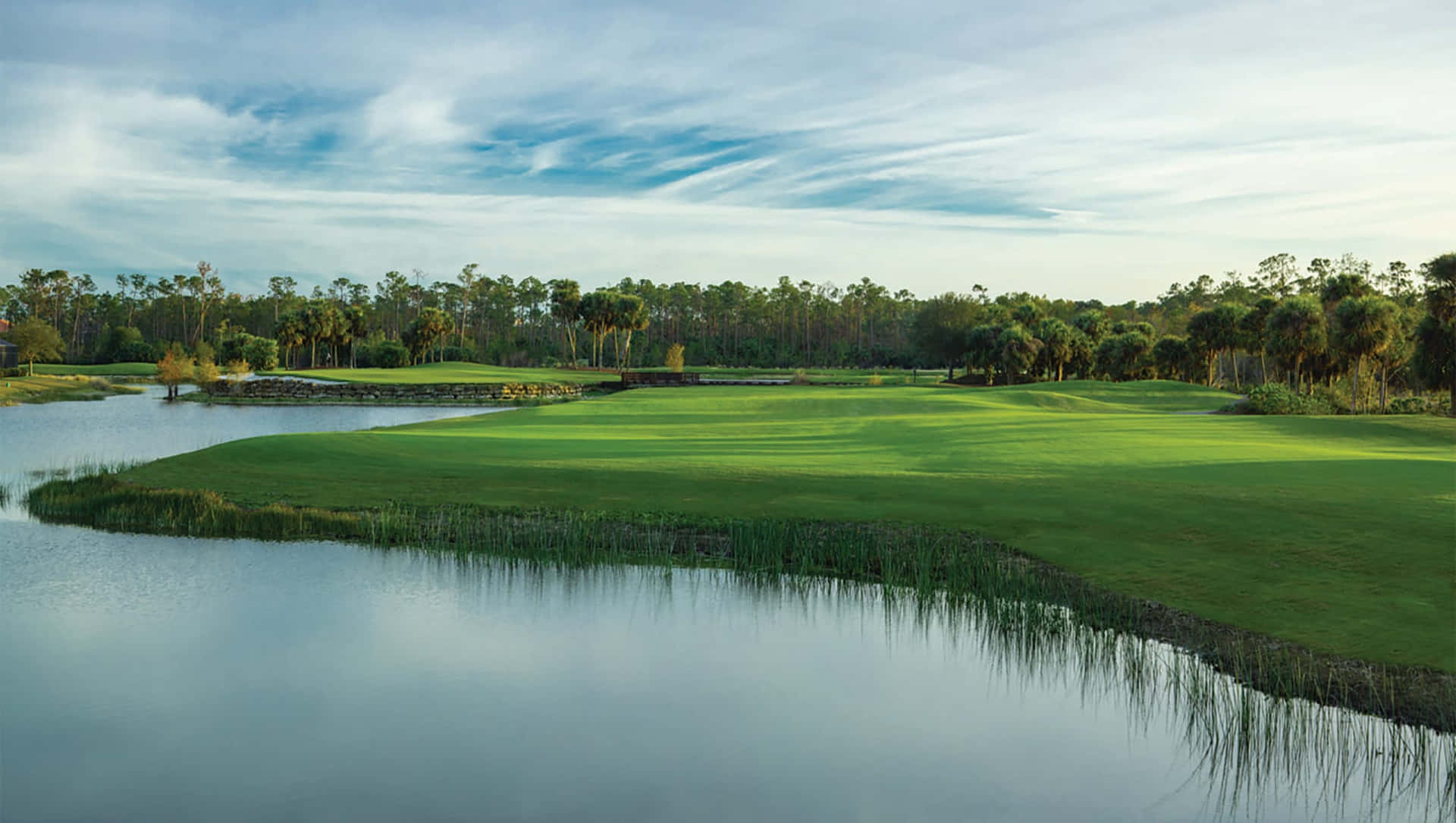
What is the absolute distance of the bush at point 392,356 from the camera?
394ft

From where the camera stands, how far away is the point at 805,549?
1638 cm

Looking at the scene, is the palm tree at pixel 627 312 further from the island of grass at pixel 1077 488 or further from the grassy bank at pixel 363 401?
the island of grass at pixel 1077 488

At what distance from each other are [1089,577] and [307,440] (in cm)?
2082

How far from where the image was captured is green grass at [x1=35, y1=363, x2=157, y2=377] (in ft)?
342

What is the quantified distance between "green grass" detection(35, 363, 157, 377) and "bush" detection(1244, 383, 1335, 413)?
338ft

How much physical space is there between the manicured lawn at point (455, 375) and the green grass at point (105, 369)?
60.3 feet

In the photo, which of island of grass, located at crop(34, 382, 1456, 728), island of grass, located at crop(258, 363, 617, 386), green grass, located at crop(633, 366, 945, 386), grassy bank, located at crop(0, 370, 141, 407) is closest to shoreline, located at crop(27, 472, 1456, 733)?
island of grass, located at crop(34, 382, 1456, 728)

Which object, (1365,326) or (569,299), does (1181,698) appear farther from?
(569,299)

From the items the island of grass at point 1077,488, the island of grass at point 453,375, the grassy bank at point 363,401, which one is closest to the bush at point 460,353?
the island of grass at point 453,375

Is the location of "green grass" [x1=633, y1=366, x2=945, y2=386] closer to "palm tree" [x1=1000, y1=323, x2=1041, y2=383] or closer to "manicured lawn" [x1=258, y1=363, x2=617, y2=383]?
"palm tree" [x1=1000, y1=323, x2=1041, y2=383]

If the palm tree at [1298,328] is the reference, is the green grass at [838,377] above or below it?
below

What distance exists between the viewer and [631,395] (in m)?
59.3

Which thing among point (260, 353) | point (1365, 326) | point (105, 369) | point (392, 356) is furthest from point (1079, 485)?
point (105, 369)

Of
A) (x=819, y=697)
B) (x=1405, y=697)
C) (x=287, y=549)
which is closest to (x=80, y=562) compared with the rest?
(x=287, y=549)
